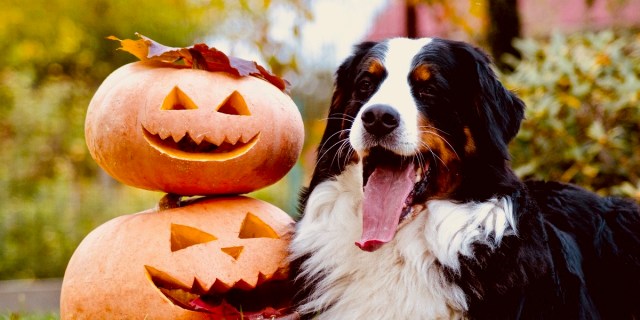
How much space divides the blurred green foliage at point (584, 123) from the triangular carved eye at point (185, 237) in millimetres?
2946

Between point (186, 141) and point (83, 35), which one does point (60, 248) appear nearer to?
point (186, 141)

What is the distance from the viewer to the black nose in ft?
9.58

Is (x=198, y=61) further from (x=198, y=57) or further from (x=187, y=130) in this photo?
(x=187, y=130)

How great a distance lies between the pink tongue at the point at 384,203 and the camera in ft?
9.82

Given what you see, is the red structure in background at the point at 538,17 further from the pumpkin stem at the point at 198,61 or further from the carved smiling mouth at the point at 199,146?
the carved smiling mouth at the point at 199,146

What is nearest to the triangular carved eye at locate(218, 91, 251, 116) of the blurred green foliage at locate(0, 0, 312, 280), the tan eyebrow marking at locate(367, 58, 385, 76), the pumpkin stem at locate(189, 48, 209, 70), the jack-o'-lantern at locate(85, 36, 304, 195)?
the jack-o'-lantern at locate(85, 36, 304, 195)

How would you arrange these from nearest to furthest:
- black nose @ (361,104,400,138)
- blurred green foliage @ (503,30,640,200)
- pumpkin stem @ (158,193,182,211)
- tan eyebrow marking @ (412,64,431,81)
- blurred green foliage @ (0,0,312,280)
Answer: black nose @ (361,104,400,138) < tan eyebrow marking @ (412,64,431,81) < pumpkin stem @ (158,193,182,211) < blurred green foliage @ (503,30,640,200) < blurred green foliage @ (0,0,312,280)

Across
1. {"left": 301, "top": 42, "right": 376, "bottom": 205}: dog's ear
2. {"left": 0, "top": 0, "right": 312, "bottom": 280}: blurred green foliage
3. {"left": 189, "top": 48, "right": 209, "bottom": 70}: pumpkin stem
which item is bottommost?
{"left": 0, "top": 0, "right": 312, "bottom": 280}: blurred green foliage

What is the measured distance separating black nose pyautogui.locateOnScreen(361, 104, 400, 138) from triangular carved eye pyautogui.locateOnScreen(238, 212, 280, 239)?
3.18ft

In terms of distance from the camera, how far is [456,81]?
321 centimetres

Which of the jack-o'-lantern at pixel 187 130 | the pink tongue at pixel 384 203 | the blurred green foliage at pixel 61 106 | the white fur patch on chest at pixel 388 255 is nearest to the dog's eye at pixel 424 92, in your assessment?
the pink tongue at pixel 384 203

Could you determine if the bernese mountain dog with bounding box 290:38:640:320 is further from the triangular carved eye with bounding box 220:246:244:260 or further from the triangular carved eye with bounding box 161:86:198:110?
the triangular carved eye with bounding box 161:86:198:110

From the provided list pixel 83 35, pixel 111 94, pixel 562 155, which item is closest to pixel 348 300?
pixel 111 94

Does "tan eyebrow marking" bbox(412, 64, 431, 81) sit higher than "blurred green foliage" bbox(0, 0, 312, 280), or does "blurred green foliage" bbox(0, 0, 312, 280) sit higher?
"tan eyebrow marking" bbox(412, 64, 431, 81)
